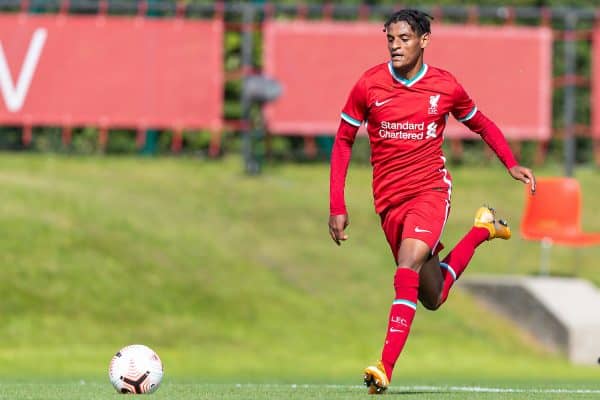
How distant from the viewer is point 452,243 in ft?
78.2

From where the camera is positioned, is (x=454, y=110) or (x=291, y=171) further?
(x=291, y=171)

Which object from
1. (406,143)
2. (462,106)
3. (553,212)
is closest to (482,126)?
(462,106)

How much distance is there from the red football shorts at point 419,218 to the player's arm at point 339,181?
15.5 inches

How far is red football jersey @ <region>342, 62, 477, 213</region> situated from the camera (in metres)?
10.4

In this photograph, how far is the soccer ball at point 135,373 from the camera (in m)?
9.87

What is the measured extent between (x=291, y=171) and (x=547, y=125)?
492cm

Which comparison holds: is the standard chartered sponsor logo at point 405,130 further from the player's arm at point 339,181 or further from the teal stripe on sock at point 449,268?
the teal stripe on sock at point 449,268

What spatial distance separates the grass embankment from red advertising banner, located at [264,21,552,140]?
1.51 metres

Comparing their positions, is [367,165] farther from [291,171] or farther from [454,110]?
[454,110]

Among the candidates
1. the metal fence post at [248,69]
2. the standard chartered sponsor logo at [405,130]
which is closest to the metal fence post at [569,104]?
the metal fence post at [248,69]

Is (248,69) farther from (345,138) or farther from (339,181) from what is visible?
(339,181)

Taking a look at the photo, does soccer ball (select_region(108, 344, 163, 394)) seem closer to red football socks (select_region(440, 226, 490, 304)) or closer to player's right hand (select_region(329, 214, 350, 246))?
player's right hand (select_region(329, 214, 350, 246))

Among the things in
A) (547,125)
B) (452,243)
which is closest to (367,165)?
(547,125)

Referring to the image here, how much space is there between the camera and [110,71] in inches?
1025
